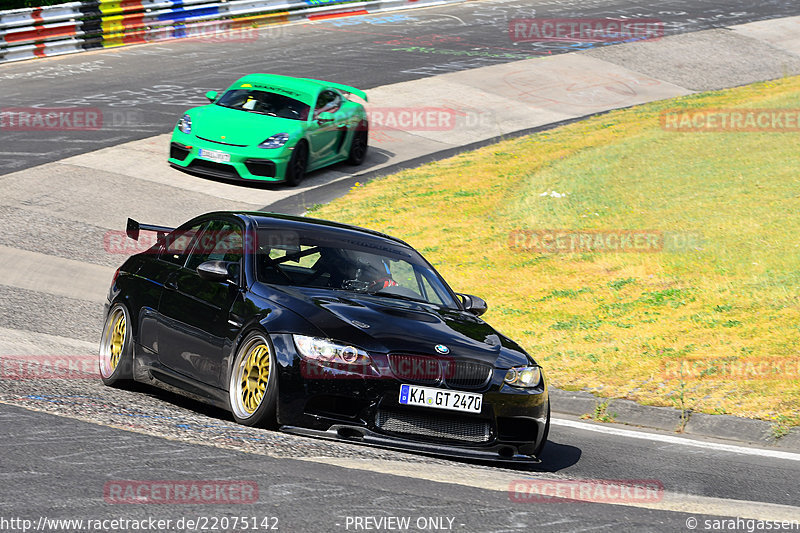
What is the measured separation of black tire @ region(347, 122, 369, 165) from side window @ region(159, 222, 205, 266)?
37.9ft

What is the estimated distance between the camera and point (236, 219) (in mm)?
8398

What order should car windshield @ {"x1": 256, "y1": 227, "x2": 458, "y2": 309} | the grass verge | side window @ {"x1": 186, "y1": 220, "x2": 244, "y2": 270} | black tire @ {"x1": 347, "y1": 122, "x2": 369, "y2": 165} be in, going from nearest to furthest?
car windshield @ {"x1": 256, "y1": 227, "x2": 458, "y2": 309}, side window @ {"x1": 186, "y1": 220, "x2": 244, "y2": 270}, the grass verge, black tire @ {"x1": 347, "y1": 122, "x2": 369, "y2": 165}

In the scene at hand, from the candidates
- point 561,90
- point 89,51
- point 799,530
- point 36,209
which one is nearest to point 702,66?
point 561,90

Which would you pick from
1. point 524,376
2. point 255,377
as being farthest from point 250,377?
point 524,376

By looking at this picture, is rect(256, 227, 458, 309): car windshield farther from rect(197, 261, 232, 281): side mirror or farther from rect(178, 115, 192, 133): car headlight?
rect(178, 115, 192, 133): car headlight

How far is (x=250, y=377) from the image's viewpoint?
706 cm

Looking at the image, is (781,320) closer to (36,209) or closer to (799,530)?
(799,530)

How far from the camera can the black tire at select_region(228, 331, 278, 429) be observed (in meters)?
6.77

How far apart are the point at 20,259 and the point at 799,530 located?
1002cm

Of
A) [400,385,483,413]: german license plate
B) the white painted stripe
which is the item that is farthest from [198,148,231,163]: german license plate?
[400,385,483,413]: german license plate

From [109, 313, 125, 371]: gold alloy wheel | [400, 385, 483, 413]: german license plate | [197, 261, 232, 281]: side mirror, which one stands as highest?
[197, 261, 232, 281]: side mirror

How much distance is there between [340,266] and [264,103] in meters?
11.0

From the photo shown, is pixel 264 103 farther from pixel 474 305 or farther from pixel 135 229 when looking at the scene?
pixel 474 305

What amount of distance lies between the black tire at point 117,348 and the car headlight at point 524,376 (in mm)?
3053
